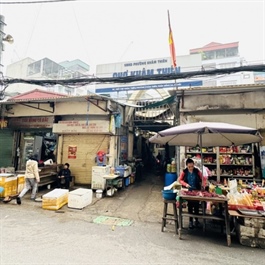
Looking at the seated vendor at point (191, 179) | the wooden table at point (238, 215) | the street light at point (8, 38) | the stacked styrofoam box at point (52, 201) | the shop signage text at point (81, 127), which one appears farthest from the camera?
the street light at point (8, 38)

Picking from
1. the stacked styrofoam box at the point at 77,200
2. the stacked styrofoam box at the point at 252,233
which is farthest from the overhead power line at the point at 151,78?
the stacked styrofoam box at the point at 252,233

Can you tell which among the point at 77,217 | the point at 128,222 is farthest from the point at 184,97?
the point at 77,217

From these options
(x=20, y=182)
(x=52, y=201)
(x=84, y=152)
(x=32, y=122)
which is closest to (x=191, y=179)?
(x=52, y=201)

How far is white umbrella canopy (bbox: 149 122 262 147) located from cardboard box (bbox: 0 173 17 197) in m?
5.46

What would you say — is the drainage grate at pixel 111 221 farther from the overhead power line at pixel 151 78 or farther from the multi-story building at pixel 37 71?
the multi-story building at pixel 37 71

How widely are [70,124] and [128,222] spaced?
615 cm

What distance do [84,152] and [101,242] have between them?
21.0 ft

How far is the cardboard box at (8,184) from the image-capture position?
6.93m

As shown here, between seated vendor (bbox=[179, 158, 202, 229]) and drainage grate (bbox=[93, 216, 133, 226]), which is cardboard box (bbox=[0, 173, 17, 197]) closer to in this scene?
drainage grate (bbox=[93, 216, 133, 226])

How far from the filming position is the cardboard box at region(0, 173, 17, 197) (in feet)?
22.7

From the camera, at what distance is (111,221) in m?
5.33

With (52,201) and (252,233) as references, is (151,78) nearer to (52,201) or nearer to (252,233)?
(52,201)

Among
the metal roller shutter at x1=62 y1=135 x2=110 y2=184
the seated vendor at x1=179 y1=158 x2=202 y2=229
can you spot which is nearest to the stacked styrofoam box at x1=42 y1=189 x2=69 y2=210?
the metal roller shutter at x1=62 y1=135 x2=110 y2=184

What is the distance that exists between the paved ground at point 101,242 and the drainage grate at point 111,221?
166mm
